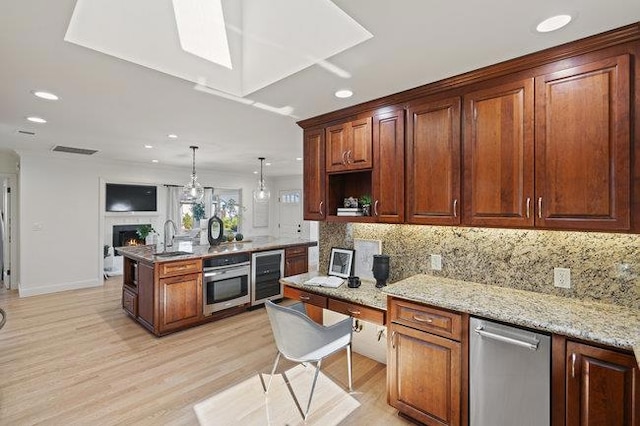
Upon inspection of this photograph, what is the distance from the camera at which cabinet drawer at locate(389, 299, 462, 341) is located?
1851 mm

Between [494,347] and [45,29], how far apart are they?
3062 mm

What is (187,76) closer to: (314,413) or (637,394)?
(314,413)

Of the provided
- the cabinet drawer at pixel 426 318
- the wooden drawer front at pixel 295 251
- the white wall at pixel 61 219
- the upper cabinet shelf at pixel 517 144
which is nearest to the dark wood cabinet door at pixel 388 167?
the upper cabinet shelf at pixel 517 144

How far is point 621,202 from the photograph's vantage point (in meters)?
1.62

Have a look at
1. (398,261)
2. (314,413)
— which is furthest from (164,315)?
(398,261)

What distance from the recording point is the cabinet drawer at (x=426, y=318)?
1851 mm

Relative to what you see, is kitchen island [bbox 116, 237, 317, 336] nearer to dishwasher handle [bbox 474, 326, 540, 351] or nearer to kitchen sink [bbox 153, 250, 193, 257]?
kitchen sink [bbox 153, 250, 193, 257]

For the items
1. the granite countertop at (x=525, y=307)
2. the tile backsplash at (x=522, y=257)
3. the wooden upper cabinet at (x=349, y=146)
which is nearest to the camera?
the granite countertop at (x=525, y=307)

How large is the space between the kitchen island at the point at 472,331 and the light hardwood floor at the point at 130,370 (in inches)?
16.0

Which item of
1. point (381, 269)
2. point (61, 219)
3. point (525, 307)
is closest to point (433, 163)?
point (381, 269)

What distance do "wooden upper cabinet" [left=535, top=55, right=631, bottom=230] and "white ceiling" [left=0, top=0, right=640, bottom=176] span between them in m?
0.24

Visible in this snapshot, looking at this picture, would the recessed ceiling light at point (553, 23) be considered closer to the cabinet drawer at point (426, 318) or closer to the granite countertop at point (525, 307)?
the granite countertop at point (525, 307)

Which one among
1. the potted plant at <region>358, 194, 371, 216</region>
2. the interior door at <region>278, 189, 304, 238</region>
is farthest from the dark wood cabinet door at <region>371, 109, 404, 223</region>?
the interior door at <region>278, 189, 304, 238</region>

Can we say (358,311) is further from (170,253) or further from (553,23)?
(170,253)
